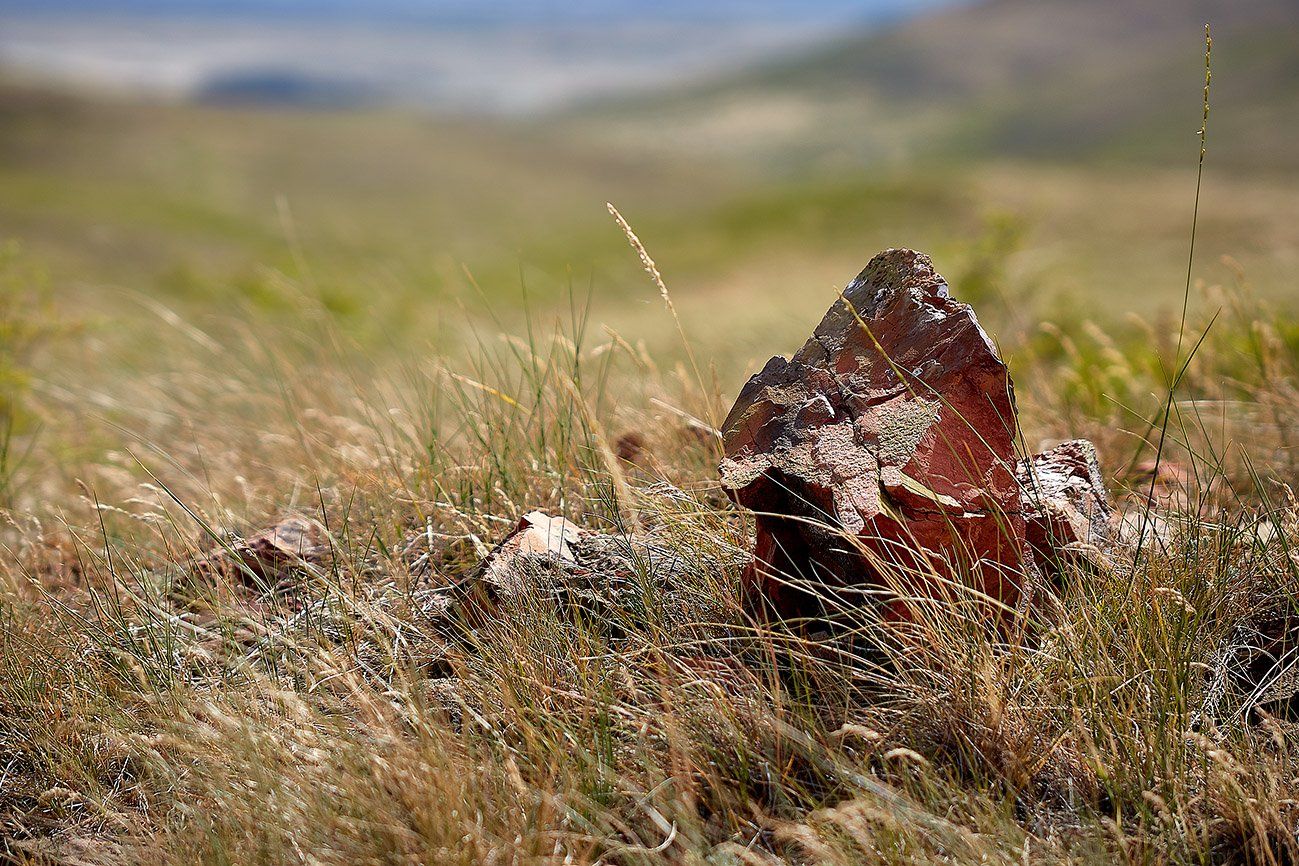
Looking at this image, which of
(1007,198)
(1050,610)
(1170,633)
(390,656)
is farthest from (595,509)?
(1007,198)

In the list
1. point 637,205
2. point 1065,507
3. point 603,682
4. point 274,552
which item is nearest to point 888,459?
point 1065,507

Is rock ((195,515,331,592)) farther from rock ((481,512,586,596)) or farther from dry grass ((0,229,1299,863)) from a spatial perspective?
rock ((481,512,586,596))

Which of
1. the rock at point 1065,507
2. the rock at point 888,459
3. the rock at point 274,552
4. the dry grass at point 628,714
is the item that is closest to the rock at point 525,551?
the dry grass at point 628,714

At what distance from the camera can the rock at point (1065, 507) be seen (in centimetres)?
196

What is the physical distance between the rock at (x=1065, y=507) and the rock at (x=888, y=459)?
5cm

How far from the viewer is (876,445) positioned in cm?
195

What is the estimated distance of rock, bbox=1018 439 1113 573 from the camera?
1963 millimetres

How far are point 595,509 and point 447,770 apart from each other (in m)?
0.91

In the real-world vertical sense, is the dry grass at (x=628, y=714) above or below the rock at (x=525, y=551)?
below

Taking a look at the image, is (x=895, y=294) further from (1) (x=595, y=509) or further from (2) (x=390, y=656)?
(2) (x=390, y=656)

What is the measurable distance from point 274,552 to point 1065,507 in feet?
6.04

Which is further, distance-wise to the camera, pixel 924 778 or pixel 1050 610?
pixel 1050 610

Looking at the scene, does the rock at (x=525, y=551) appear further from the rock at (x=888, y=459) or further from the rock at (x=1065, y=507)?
the rock at (x=1065, y=507)

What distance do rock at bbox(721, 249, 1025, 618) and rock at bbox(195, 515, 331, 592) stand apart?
1085mm
